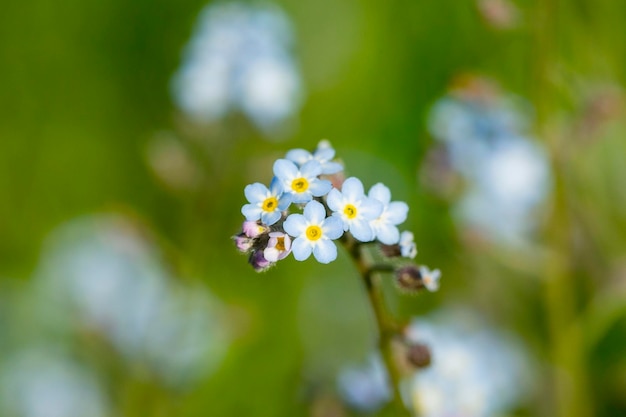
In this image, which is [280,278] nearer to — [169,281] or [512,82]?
[169,281]

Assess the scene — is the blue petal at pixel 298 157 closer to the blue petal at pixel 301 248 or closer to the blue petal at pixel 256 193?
the blue petal at pixel 256 193

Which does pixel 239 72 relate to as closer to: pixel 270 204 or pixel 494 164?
pixel 494 164

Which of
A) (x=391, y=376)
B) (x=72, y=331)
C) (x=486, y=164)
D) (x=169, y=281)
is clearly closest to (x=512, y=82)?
(x=486, y=164)

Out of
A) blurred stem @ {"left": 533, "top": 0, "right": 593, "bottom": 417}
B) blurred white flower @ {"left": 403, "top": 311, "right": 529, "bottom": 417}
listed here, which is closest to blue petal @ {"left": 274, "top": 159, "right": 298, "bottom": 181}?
blurred white flower @ {"left": 403, "top": 311, "right": 529, "bottom": 417}

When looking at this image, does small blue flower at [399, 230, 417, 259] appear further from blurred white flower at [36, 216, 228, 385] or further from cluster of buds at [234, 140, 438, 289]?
blurred white flower at [36, 216, 228, 385]

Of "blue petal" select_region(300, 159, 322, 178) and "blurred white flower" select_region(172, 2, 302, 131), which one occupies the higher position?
"blurred white flower" select_region(172, 2, 302, 131)
